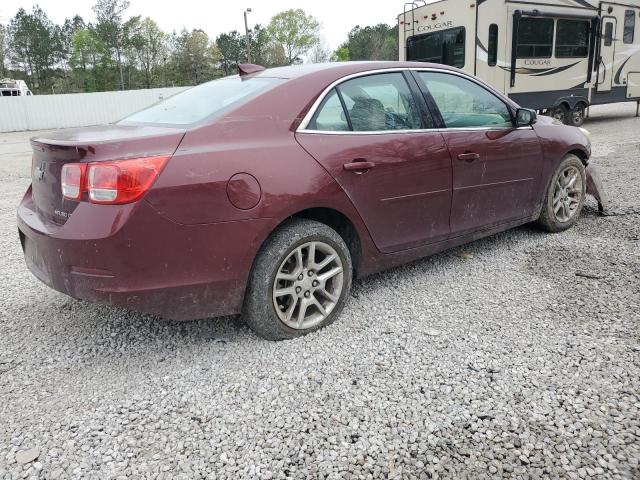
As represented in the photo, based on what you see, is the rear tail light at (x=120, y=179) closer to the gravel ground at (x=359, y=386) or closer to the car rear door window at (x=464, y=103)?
the gravel ground at (x=359, y=386)

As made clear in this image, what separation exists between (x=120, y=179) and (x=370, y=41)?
8018cm

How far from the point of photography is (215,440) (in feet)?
7.61

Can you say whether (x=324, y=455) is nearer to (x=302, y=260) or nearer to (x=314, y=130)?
(x=302, y=260)

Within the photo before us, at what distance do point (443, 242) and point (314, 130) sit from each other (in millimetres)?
1376

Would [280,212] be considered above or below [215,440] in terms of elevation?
above

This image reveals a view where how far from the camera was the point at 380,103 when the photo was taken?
353cm

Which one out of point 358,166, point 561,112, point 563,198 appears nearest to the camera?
point 358,166

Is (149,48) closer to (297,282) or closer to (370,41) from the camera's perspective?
(370,41)

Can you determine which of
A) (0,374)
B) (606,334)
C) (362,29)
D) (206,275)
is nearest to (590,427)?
(606,334)

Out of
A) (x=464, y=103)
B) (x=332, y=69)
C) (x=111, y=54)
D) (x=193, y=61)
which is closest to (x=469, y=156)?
(x=464, y=103)

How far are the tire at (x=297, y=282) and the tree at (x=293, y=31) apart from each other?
86054 mm

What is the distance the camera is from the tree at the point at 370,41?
7100 centimetres

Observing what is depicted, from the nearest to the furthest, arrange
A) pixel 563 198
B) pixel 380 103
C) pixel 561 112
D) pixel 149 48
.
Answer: pixel 380 103 < pixel 563 198 < pixel 561 112 < pixel 149 48

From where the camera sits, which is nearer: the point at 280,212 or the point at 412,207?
the point at 280,212
